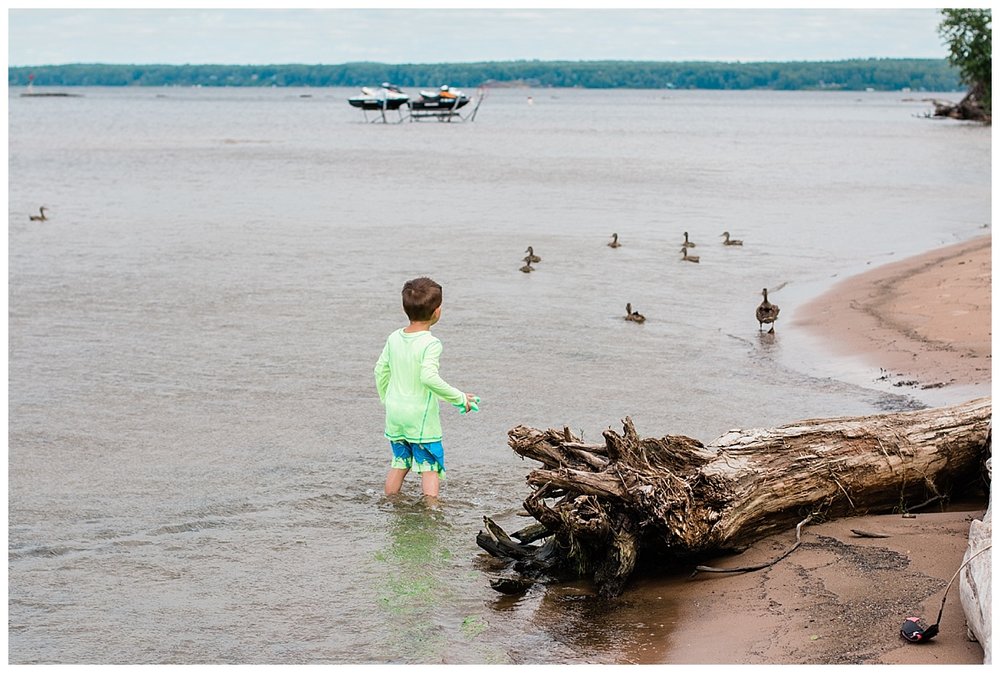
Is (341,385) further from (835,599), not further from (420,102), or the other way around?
(420,102)

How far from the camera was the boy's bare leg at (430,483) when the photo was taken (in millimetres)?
6434

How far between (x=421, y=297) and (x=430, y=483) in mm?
1094

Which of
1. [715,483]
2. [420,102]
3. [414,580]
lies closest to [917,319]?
[715,483]

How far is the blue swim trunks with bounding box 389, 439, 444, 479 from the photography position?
6355mm

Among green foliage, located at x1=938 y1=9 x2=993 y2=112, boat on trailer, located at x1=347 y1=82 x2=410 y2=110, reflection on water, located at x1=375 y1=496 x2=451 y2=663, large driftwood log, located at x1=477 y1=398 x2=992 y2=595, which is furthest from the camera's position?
boat on trailer, located at x1=347 y1=82 x2=410 y2=110

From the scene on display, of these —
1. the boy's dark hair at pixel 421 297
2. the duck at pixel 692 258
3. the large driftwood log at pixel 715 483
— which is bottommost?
the duck at pixel 692 258

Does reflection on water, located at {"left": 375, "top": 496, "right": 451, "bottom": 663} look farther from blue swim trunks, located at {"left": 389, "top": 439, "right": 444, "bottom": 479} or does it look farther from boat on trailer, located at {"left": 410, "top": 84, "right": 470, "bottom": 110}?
boat on trailer, located at {"left": 410, "top": 84, "right": 470, "bottom": 110}

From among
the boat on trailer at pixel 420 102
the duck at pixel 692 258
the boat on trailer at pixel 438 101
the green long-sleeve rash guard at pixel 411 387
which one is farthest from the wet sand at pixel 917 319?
the boat on trailer at pixel 438 101

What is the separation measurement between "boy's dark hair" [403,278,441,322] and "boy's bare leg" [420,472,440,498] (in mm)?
916

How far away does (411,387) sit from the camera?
6.28 m

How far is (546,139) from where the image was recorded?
61.7 metres

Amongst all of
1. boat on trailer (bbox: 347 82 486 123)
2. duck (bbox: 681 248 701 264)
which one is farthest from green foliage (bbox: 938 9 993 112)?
duck (bbox: 681 248 701 264)

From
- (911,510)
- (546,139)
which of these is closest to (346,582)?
(911,510)

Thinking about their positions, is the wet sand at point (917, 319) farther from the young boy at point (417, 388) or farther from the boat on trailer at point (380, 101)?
the boat on trailer at point (380, 101)
